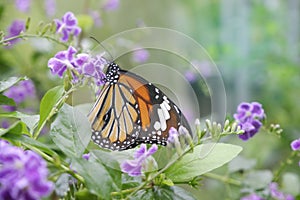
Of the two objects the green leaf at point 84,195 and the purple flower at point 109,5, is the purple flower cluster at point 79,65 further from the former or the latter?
the purple flower at point 109,5

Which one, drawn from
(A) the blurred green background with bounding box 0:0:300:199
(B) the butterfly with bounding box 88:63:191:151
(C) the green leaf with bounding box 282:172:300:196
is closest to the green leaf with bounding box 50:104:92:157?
(B) the butterfly with bounding box 88:63:191:151

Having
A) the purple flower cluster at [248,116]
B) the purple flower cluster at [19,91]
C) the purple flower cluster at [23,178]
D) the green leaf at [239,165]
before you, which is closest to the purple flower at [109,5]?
the purple flower cluster at [19,91]

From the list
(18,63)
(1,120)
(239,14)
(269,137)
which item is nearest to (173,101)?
(1,120)

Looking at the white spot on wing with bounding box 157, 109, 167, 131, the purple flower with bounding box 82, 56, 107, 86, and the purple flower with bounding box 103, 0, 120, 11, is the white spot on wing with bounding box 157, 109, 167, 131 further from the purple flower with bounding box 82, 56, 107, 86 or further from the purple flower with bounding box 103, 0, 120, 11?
the purple flower with bounding box 103, 0, 120, 11

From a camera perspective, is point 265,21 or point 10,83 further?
point 265,21

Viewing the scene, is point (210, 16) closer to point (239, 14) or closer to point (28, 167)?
point (239, 14)

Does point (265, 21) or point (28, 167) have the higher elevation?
point (265, 21)
